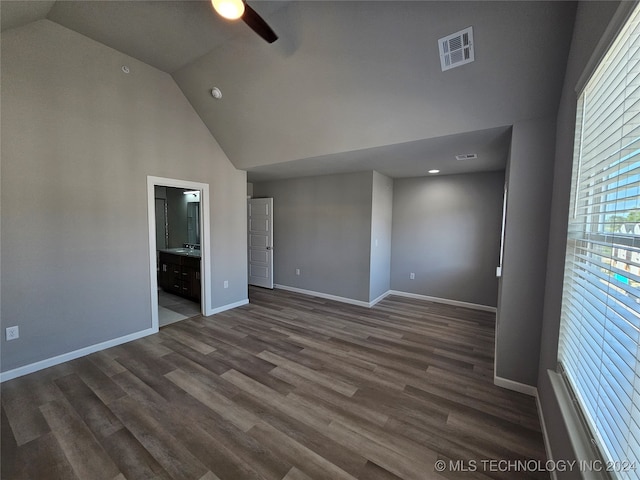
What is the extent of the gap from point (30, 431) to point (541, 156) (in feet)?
14.7

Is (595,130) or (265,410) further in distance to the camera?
(265,410)

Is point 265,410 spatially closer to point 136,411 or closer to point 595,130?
point 136,411

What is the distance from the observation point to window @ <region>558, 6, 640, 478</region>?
0.85m

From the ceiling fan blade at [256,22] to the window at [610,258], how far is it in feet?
6.14

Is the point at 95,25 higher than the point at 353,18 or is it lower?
higher

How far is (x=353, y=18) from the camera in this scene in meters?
1.99

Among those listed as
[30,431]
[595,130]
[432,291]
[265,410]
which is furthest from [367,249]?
[30,431]

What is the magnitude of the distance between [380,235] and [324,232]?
3.55 feet

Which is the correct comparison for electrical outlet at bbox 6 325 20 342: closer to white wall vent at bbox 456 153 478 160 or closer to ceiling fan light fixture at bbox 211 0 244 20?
ceiling fan light fixture at bbox 211 0 244 20

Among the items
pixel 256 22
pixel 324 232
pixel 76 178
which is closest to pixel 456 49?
pixel 256 22

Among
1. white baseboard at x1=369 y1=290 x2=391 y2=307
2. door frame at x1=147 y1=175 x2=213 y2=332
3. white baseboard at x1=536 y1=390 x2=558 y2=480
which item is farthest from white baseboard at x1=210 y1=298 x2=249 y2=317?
white baseboard at x1=536 y1=390 x2=558 y2=480

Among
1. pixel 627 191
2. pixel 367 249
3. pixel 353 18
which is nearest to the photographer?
pixel 627 191

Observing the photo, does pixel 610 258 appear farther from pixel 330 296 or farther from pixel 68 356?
pixel 68 356

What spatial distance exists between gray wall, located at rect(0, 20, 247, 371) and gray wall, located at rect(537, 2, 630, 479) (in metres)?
4.08
